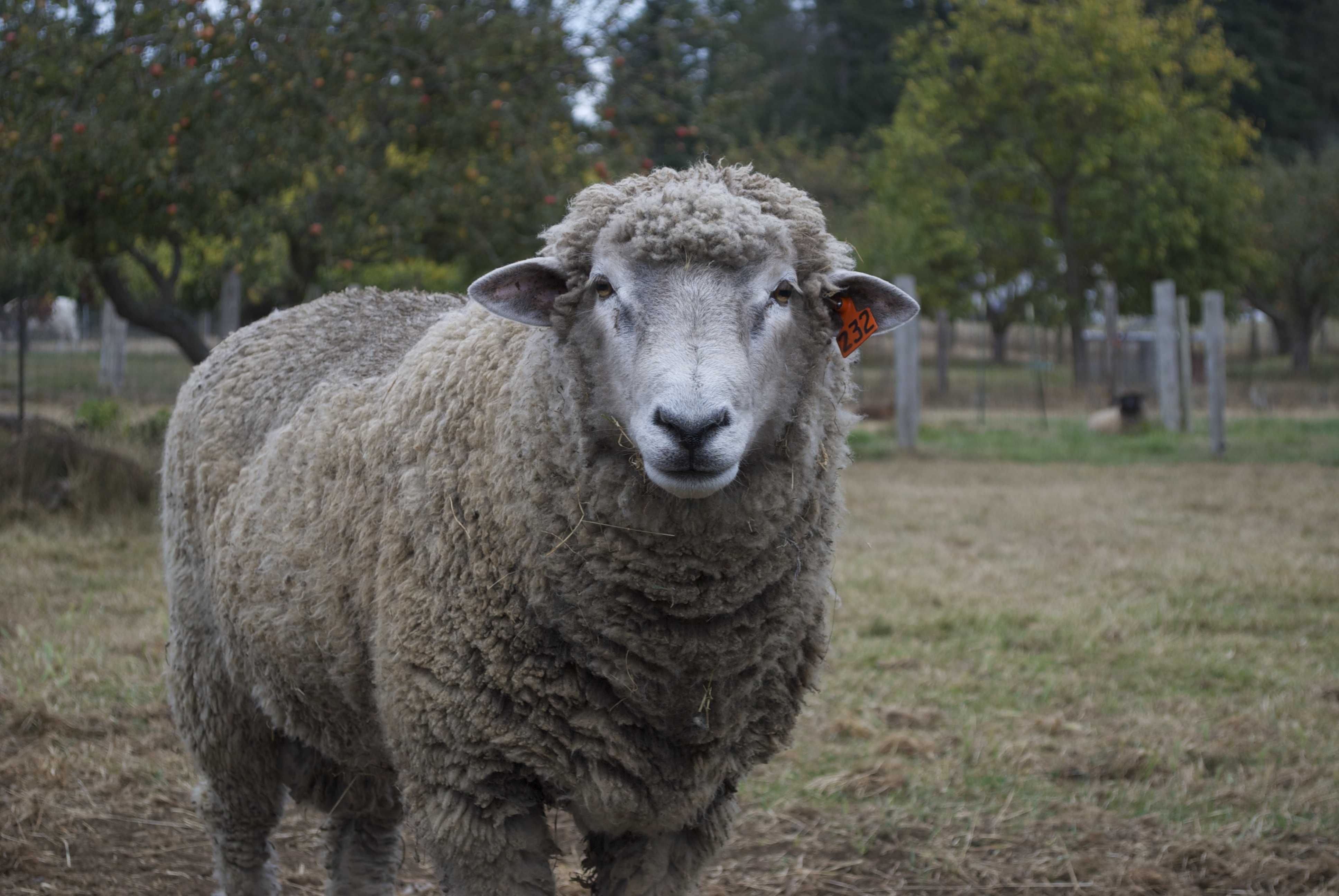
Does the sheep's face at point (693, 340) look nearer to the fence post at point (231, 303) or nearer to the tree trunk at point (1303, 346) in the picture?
the fence post at point (231, 303)

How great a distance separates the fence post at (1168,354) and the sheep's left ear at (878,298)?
486 inches

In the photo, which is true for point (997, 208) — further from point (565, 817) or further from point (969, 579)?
point (565, 817)

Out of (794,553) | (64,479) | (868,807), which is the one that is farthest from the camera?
(64,479)

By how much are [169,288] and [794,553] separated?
27.2ft

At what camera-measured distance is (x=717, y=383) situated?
6.96ft

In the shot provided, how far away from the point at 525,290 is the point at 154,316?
23.8ft

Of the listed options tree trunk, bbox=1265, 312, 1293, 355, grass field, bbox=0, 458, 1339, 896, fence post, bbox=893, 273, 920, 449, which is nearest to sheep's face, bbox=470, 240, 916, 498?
grass field, bbox=0, 458, 1339, 896

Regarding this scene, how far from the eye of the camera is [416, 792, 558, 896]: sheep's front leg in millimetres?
2357

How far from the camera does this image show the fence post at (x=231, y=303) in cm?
1000

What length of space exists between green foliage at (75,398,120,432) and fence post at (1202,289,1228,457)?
10.3m

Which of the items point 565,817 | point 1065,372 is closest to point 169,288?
point 565,817

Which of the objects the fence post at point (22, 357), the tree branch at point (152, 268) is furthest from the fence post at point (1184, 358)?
the fence post at point (22, 357)

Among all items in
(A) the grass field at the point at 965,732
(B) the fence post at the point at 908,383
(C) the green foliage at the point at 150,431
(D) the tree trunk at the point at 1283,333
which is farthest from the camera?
(D) the tree trunk at the point at 1283,333

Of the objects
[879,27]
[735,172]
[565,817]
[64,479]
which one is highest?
[879,27]
